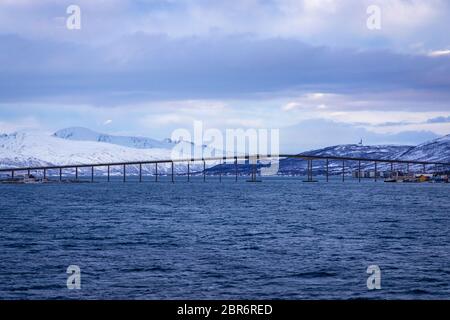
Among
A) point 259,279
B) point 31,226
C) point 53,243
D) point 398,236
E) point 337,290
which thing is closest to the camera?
point 337,290

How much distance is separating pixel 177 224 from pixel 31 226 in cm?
1368

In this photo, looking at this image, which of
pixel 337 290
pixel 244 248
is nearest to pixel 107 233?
pixel 244 248

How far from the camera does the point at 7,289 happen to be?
32750 millimetres

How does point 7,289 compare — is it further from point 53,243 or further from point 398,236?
point 398,236

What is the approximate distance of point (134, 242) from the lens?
5322cm

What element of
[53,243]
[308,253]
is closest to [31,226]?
[53,243]

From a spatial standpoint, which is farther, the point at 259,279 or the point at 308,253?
the point at 308,253
